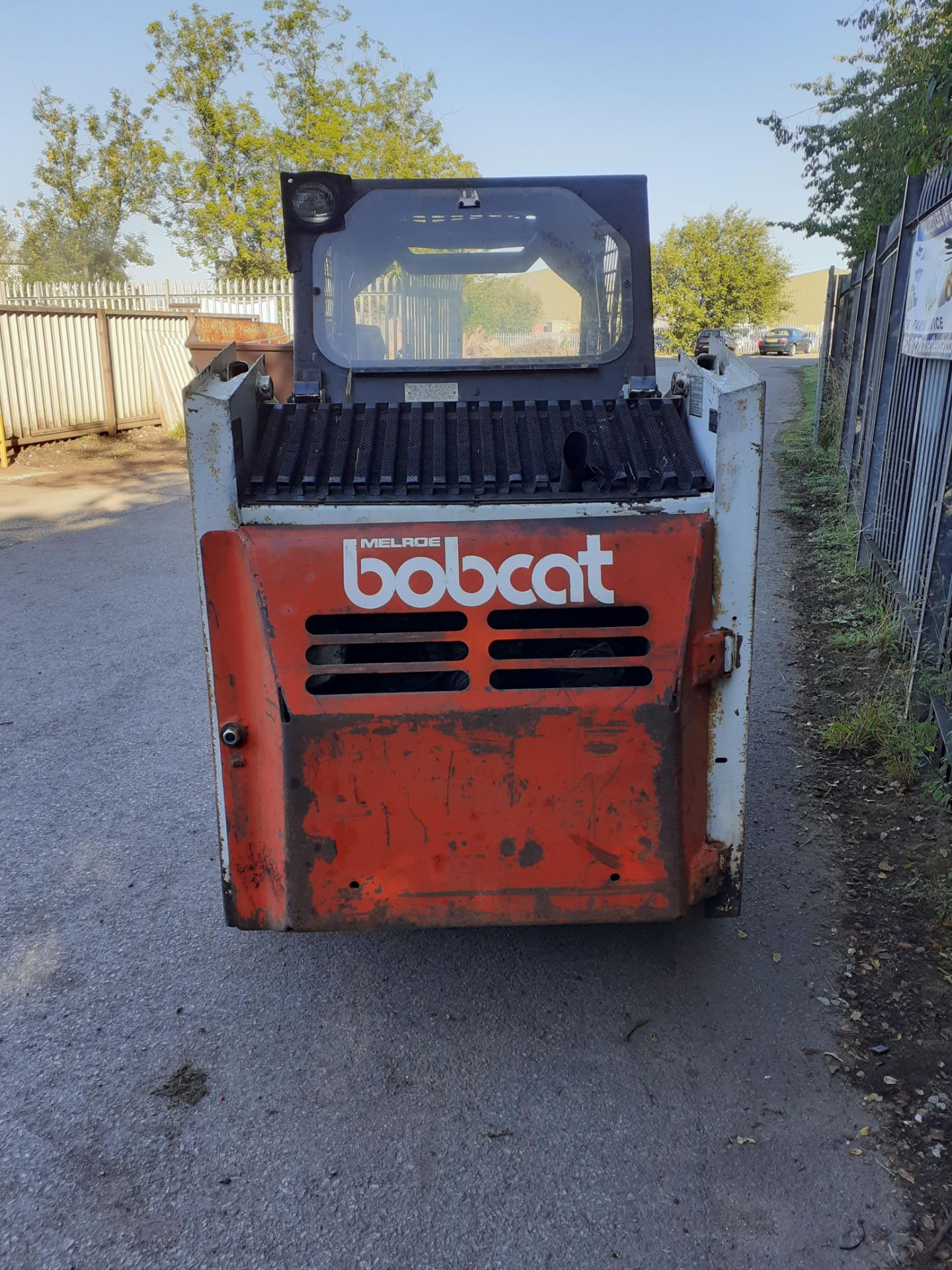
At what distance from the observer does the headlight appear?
3467 mm

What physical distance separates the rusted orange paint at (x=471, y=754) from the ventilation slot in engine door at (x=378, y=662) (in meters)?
0.03

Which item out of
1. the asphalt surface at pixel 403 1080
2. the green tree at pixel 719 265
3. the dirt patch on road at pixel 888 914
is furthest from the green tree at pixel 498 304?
the green tree at pixel 719 265

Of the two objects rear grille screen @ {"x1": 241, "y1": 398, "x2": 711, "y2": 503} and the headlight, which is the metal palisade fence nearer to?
rear grille screen @ {"x1": 241, "y1": 398, "x2": 711, "y2": 503}

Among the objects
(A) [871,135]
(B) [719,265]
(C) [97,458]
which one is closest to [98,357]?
(C) [97,458]

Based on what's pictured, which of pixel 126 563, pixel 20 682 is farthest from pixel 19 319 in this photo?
pixel 20 682

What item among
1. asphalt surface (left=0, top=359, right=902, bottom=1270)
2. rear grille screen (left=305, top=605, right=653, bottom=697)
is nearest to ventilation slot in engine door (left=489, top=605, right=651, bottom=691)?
rear grille screen (left=305, top=605, right=653, bottom=697)

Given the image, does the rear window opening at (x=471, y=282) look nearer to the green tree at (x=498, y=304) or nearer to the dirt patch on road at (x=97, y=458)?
the green tree at (x=498, y=304)

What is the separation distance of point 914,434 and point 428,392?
130 inches

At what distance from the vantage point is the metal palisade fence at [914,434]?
13.8 feet

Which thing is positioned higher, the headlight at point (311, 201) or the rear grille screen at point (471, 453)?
the headlight at point (311, 201)

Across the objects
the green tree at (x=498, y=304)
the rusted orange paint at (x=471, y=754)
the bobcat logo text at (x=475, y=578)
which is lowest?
the rusted orange paint at (x=471, y=754)

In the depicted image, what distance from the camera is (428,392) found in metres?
3.48

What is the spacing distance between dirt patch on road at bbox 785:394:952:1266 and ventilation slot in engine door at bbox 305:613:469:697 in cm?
154

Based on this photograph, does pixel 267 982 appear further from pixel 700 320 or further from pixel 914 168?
pixel 700 320
